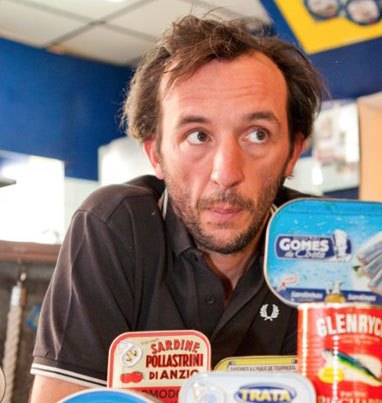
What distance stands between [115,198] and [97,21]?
3.62m

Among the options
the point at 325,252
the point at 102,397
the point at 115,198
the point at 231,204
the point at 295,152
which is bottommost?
the point at 102,397

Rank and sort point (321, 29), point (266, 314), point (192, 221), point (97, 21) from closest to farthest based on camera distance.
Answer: point (192, 221), point (266, 314), point (321, 29), point (97, 21)

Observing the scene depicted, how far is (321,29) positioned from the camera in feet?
8.95

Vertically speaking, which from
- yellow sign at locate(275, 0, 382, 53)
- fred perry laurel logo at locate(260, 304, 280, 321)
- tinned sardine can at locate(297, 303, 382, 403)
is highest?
yellow sign at locate(275, 0, 382, 53)

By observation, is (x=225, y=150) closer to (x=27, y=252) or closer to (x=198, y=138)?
(x=198, y=138)

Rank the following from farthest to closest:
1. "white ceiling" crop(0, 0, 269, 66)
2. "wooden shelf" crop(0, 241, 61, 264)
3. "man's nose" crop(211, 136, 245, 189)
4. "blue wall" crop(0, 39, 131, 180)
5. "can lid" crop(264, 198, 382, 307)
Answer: "blue wall" crop(0, 39, 131, 180) → "white ceiling" crop(0, 0, 269, 66) → "wooden shelf" crop(0, 241, 61, 264) → "man's nose" crop(211, 136, 245, 189) → "can lid" crop(264, 198, 382, 307)

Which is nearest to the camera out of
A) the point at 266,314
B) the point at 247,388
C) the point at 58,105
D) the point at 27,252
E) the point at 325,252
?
the point at 247,388

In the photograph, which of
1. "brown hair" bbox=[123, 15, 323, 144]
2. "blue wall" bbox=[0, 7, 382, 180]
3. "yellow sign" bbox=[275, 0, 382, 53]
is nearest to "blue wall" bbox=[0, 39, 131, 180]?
"blue wall" bbox=[0, 7, 382, 180]

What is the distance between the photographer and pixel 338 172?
288 cm

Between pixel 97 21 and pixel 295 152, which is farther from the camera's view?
pixel 97 21

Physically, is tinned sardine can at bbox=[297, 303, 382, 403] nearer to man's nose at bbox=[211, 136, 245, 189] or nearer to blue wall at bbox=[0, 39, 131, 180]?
man's nose at bbox=[211, 136, 245, 189]

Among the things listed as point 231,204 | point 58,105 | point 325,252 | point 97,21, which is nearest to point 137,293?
point 231,204

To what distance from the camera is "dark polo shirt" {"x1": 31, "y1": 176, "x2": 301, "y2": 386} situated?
108cm

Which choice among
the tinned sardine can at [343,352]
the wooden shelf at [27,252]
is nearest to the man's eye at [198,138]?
the tinned sardine can at [343,352]
